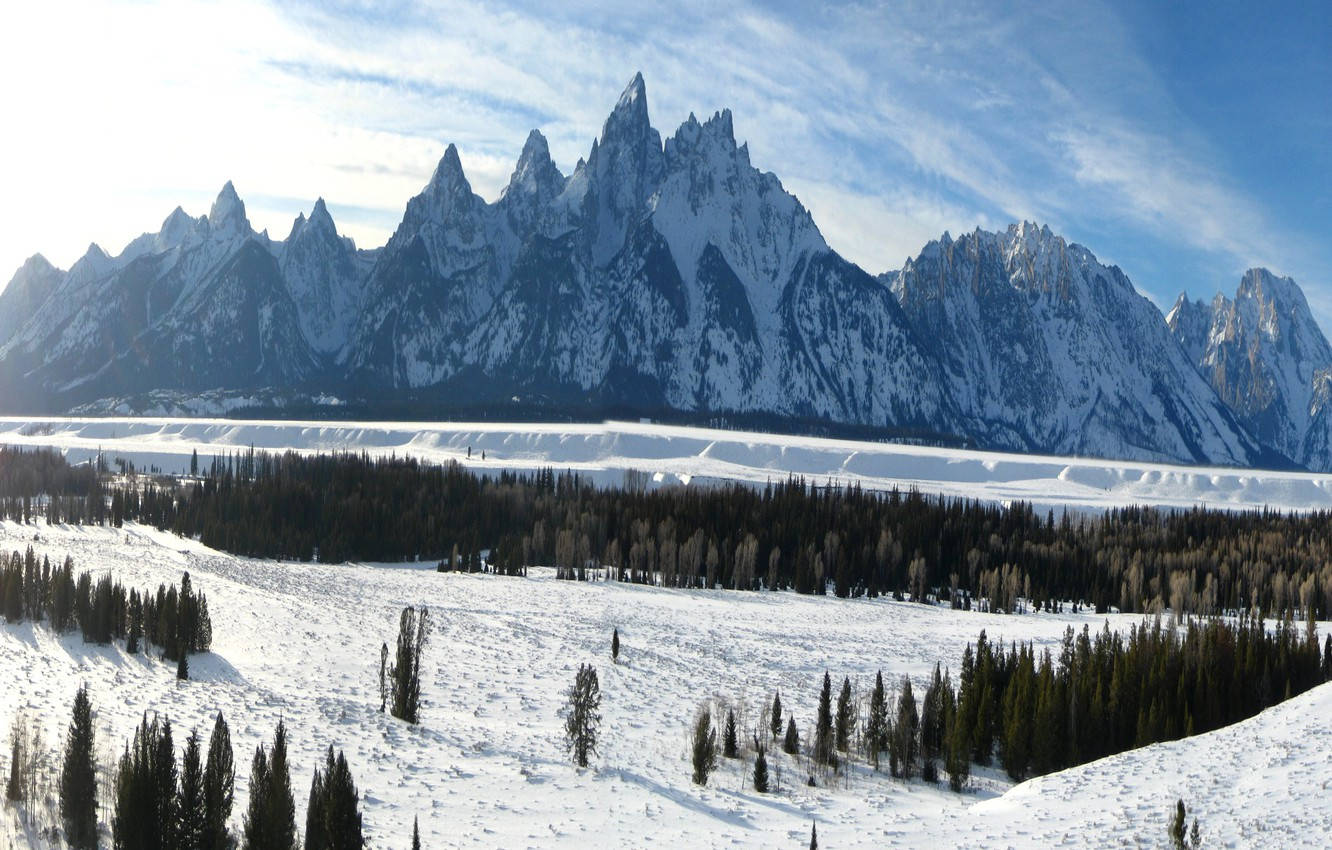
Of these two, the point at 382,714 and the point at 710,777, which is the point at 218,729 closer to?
the point at 382,714

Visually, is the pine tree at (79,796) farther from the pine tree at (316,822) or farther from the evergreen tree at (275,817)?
the pine tree at (316,822)

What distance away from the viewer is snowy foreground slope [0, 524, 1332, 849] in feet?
100

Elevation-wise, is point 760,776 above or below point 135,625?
below

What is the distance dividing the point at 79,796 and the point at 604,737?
1980cm

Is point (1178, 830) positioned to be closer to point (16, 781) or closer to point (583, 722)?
point (583, 722)

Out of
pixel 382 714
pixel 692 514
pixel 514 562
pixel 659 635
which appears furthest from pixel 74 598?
pixel 692 514

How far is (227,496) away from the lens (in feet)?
455

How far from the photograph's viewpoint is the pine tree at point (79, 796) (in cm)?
2677

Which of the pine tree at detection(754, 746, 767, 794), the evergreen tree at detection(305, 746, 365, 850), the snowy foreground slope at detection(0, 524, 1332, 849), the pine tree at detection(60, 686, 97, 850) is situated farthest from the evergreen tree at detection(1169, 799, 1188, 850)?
the pine tree at detection(60, 686, 97, 850)

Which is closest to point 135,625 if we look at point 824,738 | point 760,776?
point 760,776

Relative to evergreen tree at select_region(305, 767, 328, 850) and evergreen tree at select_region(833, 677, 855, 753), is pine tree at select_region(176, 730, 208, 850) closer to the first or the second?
evergreen tree at select_region(305, 767, 328, 850)

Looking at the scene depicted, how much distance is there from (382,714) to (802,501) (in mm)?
101162

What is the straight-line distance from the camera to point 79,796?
2731 centimetres

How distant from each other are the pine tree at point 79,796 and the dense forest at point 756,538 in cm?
7594
